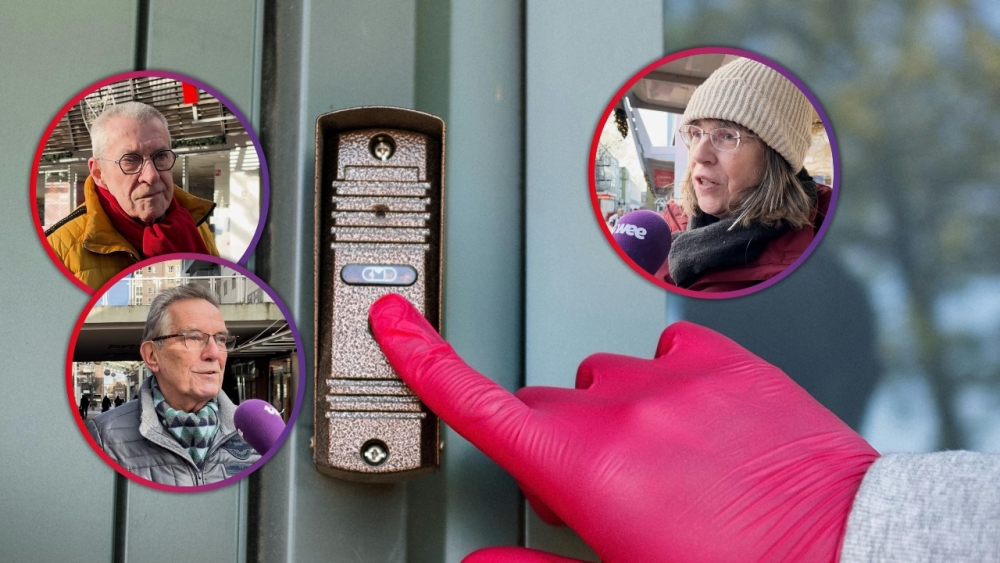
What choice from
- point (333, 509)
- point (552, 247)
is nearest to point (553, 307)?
point (552, 247)

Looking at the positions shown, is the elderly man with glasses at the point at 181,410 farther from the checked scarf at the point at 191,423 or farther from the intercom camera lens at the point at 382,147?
the intercom camera lens at the point at 382,147

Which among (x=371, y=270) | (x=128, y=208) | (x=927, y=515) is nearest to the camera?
(x=927, y=515)

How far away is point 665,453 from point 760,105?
545 millimetres

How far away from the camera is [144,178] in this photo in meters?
1.13

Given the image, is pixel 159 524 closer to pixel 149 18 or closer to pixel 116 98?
pixel 116 98

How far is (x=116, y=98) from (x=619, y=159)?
26.0 inches

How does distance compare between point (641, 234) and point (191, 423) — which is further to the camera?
point (641, 234)

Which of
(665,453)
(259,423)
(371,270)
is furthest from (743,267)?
(259,423)

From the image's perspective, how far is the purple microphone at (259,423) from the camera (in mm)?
1086

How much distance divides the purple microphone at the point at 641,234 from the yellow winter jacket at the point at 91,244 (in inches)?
24.6

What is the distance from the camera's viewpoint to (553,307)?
3.89 ft

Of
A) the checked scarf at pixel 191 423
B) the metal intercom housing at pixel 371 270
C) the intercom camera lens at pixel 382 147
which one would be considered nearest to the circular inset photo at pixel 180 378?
the checked scarf at pixel 191 423

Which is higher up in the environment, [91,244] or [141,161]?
[141,161]

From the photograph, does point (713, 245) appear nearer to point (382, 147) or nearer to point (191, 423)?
point (382, 147)
